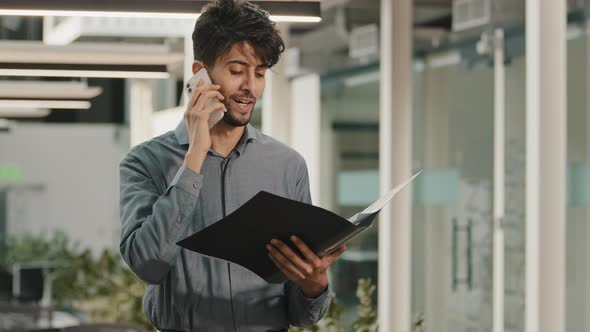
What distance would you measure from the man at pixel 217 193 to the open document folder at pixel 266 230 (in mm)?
27

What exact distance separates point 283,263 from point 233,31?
463 mm

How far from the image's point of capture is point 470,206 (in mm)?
5574

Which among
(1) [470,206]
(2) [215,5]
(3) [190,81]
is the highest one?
(2) [215,5]

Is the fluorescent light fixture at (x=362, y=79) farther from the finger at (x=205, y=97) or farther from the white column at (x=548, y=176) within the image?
the finger at (x=205, y=97)

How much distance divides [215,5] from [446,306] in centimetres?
381

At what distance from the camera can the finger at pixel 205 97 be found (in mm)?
2219

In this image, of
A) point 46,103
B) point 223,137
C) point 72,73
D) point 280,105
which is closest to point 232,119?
point 223,137

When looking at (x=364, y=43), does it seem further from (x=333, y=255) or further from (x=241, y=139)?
(x=333, y=255)

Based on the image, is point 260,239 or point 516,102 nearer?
point 260,239

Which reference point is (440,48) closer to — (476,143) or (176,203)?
(476,143)

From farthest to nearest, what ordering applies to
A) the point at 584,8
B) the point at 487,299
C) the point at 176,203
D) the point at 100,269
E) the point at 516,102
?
1. the point at 100,269
2. the point at 487,299
3. the point at 516,102
4. the point at 584,8
5. the point at 176,203

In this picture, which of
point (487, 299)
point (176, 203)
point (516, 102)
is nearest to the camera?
point (176, 203)

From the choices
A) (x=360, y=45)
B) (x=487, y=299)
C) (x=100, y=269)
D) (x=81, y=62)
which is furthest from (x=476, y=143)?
(x=100, y=269)

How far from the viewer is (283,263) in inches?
86.6
